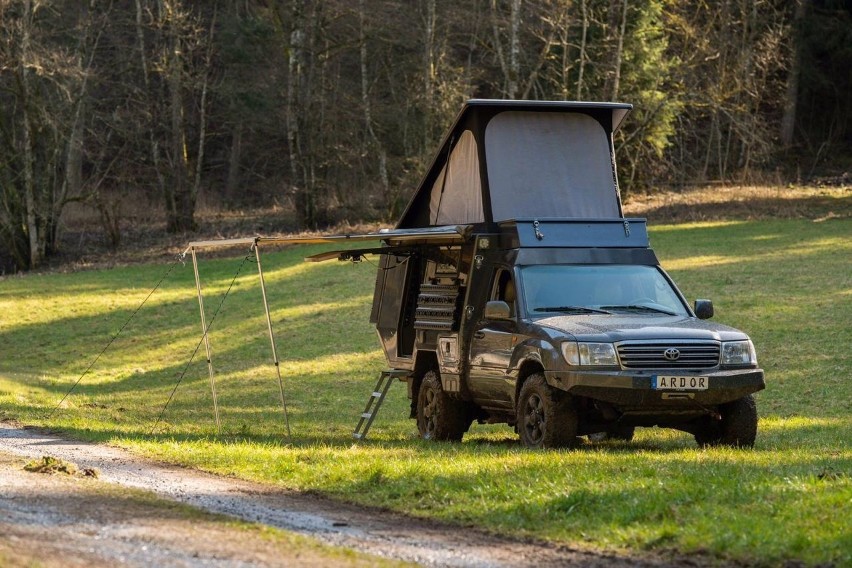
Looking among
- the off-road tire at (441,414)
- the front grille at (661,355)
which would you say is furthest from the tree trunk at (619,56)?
the front grille at (661,355)

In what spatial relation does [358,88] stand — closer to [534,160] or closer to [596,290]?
[534,160]

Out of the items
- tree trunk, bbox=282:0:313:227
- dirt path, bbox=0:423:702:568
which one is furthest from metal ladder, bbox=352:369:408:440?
tree trunk, bbox=282:0:313:227

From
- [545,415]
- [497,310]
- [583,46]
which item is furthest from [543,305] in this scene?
[583,46]

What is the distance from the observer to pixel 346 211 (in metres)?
49.6

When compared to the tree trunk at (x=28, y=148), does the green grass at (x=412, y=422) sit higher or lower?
lower

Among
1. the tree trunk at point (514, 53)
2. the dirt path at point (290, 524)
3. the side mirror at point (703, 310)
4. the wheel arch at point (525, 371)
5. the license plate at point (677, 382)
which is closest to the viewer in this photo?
the dirt path at point (290, 524)

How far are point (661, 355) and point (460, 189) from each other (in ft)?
15.6

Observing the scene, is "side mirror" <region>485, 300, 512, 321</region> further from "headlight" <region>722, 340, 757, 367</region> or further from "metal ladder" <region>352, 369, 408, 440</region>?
"metal ladder" <region>352, 369, 408, 440</region>

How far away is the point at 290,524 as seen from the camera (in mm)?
9102

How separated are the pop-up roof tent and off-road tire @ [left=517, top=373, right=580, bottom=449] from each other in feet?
8.90

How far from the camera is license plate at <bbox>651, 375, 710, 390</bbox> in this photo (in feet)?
40.9

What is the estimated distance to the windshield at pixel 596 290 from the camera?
14.2 meters

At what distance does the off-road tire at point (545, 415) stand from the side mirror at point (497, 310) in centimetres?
80

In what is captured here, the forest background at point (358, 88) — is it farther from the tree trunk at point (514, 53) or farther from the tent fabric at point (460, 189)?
the tent fabric at point (460, 189)
